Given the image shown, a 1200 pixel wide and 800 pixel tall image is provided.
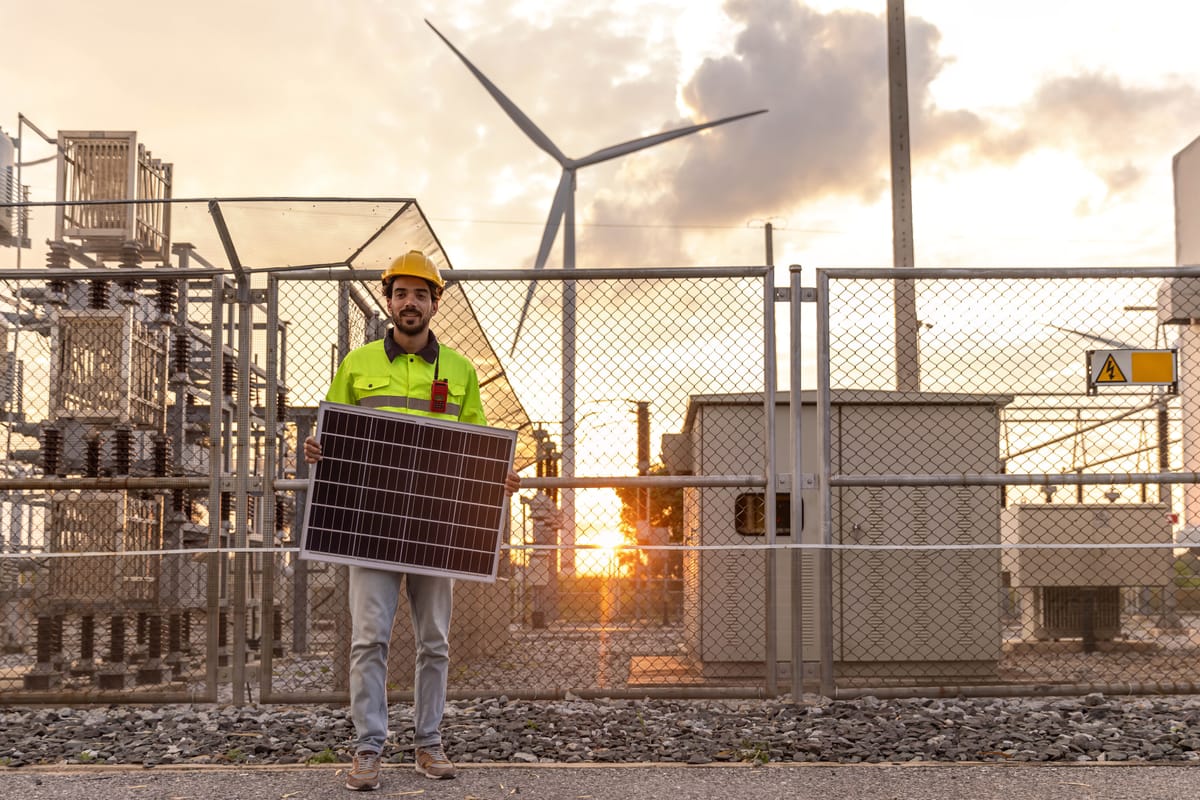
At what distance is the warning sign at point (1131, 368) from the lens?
291 inches

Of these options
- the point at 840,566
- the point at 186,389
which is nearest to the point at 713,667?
the point at 840,566

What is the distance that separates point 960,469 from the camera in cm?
977

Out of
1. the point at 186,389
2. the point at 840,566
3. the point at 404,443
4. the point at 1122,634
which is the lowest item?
the point at 1122,634

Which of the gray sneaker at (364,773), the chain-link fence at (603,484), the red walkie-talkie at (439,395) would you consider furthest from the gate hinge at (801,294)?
the gray sneaker at (364,773)

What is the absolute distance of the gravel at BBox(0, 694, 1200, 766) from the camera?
5.75 m

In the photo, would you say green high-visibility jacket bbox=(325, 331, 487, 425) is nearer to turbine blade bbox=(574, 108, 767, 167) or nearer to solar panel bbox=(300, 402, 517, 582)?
solar panel bbox=(300, 402, 517, 582)

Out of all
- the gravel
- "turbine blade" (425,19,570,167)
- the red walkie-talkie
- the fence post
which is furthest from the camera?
"turbine blade" (425,19,570,167)

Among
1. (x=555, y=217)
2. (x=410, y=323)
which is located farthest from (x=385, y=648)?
(x=555, y=217)

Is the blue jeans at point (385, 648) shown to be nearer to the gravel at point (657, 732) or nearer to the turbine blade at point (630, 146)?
the gravel at point (657, 732)

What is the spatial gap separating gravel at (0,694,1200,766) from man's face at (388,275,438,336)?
2.03 meters

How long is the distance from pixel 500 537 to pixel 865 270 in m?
3.18

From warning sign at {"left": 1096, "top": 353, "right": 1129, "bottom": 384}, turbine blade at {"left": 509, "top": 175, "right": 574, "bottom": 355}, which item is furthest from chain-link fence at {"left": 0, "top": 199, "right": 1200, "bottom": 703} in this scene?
turbine blade at {"left": 509, "top": 175, "right": 574, "bottom": 355}

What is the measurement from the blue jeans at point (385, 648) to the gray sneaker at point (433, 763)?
1.2 inches

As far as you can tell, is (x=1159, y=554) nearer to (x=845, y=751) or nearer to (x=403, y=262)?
(x=845, y=751)
